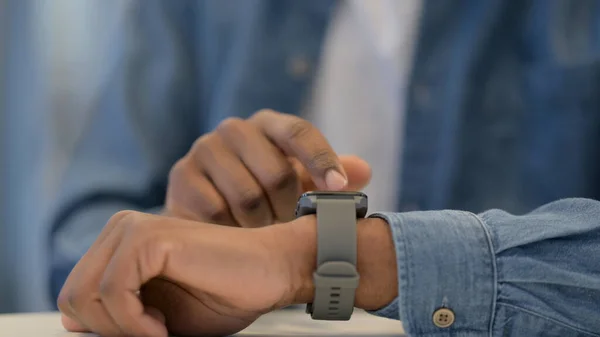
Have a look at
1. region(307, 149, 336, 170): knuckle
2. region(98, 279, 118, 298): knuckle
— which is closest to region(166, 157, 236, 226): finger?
region(307, 149, 336, 170): knuckle

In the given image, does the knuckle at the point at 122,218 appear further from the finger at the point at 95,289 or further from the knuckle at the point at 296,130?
the knuckle at the point at 296,130

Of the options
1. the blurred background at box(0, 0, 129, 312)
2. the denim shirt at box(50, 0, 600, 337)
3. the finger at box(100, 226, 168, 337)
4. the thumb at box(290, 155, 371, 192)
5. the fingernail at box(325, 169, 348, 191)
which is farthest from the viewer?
the blurred background at box(0, 0, 129, 312)

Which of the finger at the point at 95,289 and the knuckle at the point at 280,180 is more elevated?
the knuckle at the point at 280,180

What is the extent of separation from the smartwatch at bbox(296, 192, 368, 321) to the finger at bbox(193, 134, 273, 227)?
6.8 inches

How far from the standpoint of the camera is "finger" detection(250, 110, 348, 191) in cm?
49

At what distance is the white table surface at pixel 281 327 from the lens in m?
0.43

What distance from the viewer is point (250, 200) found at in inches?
21.5

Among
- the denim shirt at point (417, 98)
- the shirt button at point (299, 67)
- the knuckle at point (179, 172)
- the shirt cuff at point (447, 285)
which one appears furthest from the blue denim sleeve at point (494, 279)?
the shirt button at point (299, 67)

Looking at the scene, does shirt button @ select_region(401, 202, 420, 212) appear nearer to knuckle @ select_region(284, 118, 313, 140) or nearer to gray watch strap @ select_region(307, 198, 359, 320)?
knuckle @ select_region(284, 118, 313, 140)

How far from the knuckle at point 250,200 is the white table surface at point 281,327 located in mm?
104

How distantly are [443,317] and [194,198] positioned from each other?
313 millimetres

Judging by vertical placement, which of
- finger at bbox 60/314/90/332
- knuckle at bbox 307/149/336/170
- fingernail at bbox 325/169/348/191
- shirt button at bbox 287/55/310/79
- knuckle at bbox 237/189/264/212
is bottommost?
finger at bbox 60/314/90/332

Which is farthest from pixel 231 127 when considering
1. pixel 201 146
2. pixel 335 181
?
pixel 335 181

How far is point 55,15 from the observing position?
104cm
